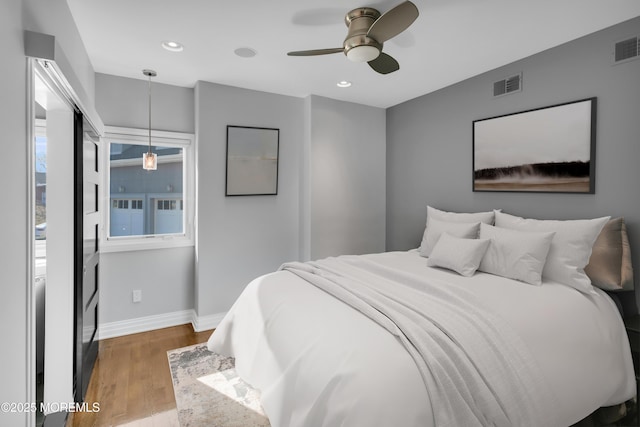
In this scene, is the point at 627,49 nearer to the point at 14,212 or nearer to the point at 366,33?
the point at 366,33

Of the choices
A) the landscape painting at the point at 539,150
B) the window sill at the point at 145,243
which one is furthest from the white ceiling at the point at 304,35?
the window sill at the point at 145,243

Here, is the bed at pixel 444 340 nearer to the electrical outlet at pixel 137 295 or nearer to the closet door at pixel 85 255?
the closet door at pixel 85 255

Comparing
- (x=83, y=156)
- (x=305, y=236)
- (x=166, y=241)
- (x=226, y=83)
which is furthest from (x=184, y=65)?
(x=305, y=236)

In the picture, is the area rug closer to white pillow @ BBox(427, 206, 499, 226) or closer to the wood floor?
the wood floor

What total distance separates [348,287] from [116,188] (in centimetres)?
271

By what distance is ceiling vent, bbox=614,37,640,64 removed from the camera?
7.32 feet

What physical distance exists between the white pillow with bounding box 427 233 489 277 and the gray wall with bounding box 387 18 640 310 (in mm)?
763

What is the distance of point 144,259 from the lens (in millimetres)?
3453

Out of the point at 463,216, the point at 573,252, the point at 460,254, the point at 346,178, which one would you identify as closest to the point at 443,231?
the point at 463,216

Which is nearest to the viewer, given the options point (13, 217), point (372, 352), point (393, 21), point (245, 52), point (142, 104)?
point (13, 217)

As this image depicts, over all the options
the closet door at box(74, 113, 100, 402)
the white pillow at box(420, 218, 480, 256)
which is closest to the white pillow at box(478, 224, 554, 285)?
the white pillow at box(420, 218, 480, 256)

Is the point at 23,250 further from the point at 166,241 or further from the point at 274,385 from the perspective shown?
the point at 166,241

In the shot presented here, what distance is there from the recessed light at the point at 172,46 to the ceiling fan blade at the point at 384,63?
1.49 meters

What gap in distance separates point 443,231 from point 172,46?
2.71 meters
